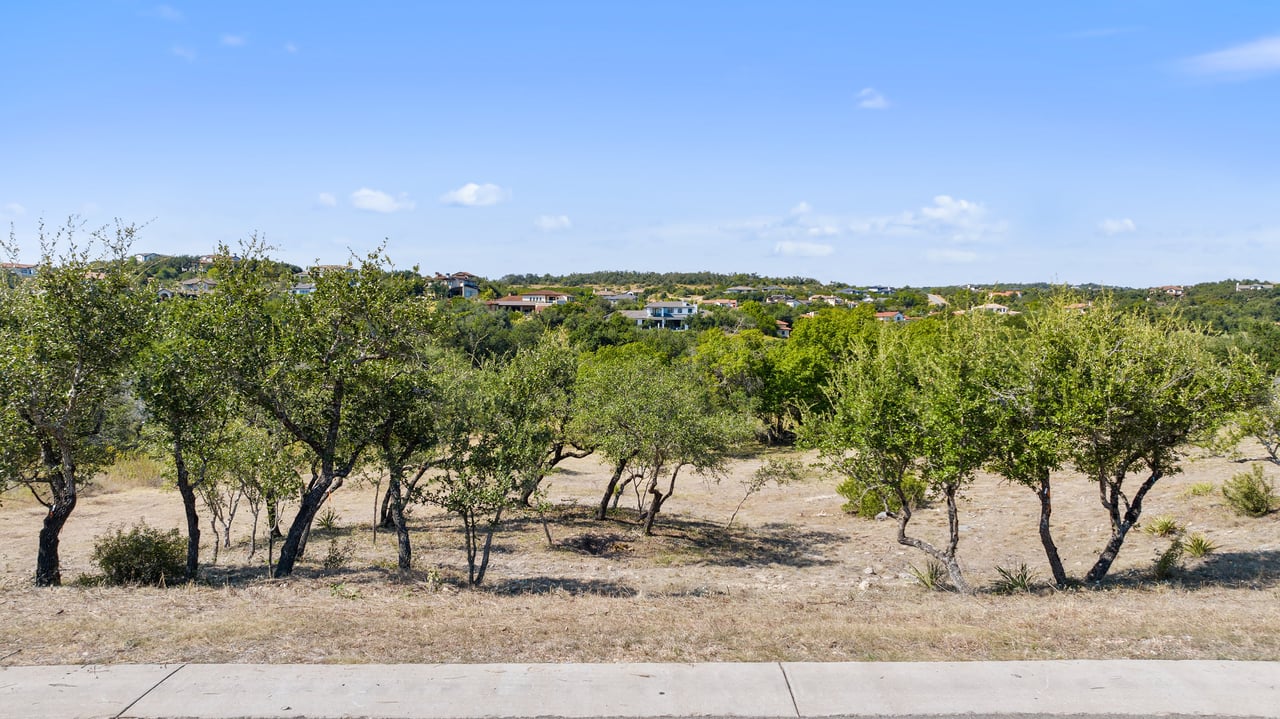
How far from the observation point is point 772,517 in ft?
89.2

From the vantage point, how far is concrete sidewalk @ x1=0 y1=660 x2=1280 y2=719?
7.05 m

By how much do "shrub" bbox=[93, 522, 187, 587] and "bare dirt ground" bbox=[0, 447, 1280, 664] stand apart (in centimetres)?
81

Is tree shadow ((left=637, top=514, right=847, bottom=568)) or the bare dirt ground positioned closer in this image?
the bare dirt ground

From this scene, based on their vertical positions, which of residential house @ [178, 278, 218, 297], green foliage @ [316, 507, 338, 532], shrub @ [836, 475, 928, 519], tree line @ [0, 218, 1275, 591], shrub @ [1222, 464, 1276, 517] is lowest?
green foliage @ [316, 507, 338, 532]

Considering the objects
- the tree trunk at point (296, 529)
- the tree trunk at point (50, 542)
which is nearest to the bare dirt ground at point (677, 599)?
the tree trunk at point (296, 529)

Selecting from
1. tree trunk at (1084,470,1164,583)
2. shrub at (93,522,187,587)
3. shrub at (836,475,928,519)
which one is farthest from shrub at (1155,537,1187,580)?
shrub at (93,522,187,587)

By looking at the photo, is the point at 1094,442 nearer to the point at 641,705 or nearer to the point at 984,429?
the point at 984,429

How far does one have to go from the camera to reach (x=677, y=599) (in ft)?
43.4

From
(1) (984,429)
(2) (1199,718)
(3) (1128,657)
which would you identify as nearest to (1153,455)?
(1) (984,429)

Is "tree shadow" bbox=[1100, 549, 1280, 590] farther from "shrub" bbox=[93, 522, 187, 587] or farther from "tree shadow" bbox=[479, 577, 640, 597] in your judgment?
"shrub" bbox=[93, 522, 187, 587]

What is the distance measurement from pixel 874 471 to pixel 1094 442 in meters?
3.71

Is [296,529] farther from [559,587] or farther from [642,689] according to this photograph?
[642,689]

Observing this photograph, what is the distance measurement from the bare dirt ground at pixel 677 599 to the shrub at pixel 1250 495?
0.41m

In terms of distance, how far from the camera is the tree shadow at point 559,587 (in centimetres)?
1491
